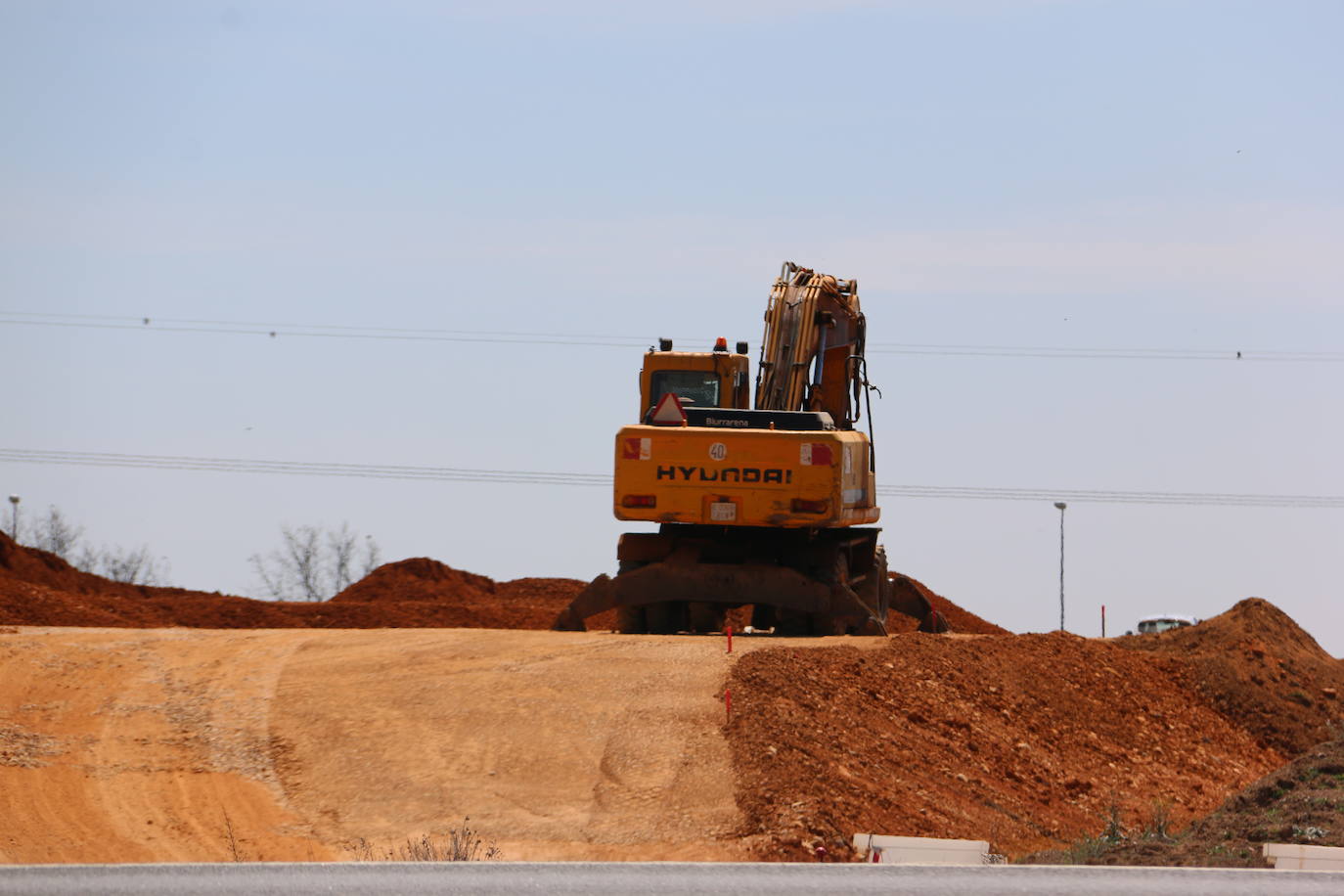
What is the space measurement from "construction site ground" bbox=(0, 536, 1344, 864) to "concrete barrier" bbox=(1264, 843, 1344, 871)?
988 millimetres

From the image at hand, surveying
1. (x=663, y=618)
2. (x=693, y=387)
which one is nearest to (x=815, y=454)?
(x=663, y=618)

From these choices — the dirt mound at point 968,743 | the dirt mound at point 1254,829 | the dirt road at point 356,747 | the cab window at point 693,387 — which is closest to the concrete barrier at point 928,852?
the dirt mound at point 1254,829

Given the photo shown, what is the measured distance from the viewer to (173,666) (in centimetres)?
1781

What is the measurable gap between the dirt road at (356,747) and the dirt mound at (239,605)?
900 centimetres

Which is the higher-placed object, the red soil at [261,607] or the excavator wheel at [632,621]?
the excavator wheel at [632,621]

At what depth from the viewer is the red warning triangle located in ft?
68.8

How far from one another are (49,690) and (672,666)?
6.02m

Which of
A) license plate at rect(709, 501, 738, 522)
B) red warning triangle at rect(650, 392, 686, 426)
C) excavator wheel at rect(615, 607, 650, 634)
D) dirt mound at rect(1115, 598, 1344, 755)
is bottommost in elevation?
dirt mound at rect(1115, 598, 1344, 755)

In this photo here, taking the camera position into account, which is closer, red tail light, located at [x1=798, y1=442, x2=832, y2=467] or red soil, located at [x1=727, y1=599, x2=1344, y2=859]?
red soil, located at [x1=727, y1=599, x2=1344, y2=859]

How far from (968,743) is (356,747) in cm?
577

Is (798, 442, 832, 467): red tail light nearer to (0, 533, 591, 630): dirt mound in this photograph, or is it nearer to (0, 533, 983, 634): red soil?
(0, 533, 983, 634): red soil

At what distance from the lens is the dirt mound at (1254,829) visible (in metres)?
11.5

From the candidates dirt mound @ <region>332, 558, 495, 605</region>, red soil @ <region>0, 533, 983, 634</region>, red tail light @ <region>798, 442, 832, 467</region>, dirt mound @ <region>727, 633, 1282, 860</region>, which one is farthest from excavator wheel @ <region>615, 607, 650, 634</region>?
Answer: dirt mound @ <region>332, 558, 495, 605</region>

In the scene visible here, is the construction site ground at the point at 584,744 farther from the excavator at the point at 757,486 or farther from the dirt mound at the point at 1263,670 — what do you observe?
the excavator at the point at 757,486
